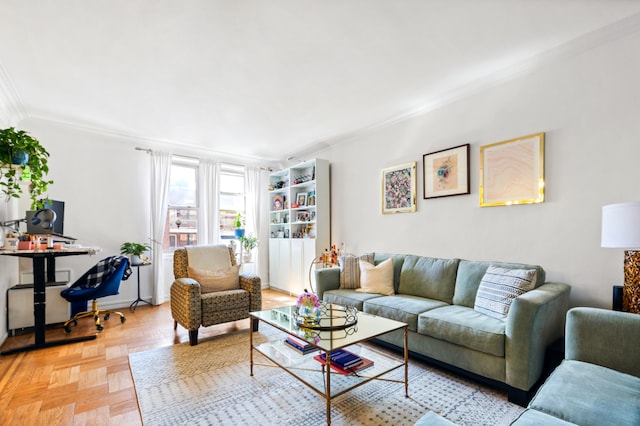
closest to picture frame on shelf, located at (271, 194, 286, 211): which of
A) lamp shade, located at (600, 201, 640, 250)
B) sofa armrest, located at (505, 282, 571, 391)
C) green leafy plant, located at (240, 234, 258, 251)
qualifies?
green leafy plant, located at (240, 234, 258, 251)

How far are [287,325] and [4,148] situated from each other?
265 centimetres

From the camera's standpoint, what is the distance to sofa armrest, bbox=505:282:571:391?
188 centimetres

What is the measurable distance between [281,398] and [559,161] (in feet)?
9.29

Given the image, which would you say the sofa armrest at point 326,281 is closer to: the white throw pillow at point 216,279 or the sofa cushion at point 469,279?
the white throw pillow at point 216,279

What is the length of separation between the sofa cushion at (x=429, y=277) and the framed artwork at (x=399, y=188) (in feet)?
2.29

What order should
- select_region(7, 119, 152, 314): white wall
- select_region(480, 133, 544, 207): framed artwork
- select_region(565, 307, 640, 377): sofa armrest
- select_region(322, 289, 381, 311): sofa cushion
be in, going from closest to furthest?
select_region(565, 307, 640, 377): sofa armrest, select_region(480, 133, 544, 207): framed artwork, select_region(322, 289, 381, 311): sofa cushion, select_region(7, 119, 152, 314): white wall

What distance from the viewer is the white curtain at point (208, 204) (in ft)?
17.4

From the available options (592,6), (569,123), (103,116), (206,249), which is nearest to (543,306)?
(569,123)

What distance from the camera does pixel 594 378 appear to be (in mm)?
1408

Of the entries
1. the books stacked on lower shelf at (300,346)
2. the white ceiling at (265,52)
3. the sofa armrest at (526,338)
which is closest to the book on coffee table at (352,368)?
the books stacked on lower shelf at (300,346)

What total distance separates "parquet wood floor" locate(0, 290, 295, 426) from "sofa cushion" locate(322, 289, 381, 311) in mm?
1064

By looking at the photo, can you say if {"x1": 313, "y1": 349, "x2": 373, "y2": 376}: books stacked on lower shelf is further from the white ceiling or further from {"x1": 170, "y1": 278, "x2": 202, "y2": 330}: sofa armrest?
the white ceiling

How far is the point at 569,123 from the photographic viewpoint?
2479 millimetres

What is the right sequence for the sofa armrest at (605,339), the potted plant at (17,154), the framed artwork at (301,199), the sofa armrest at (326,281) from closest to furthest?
the sofa armrest at (605,339)
the potted plant at (17,154)
the sofa armrest at (326,281)
the framed artwork at (301,199)
